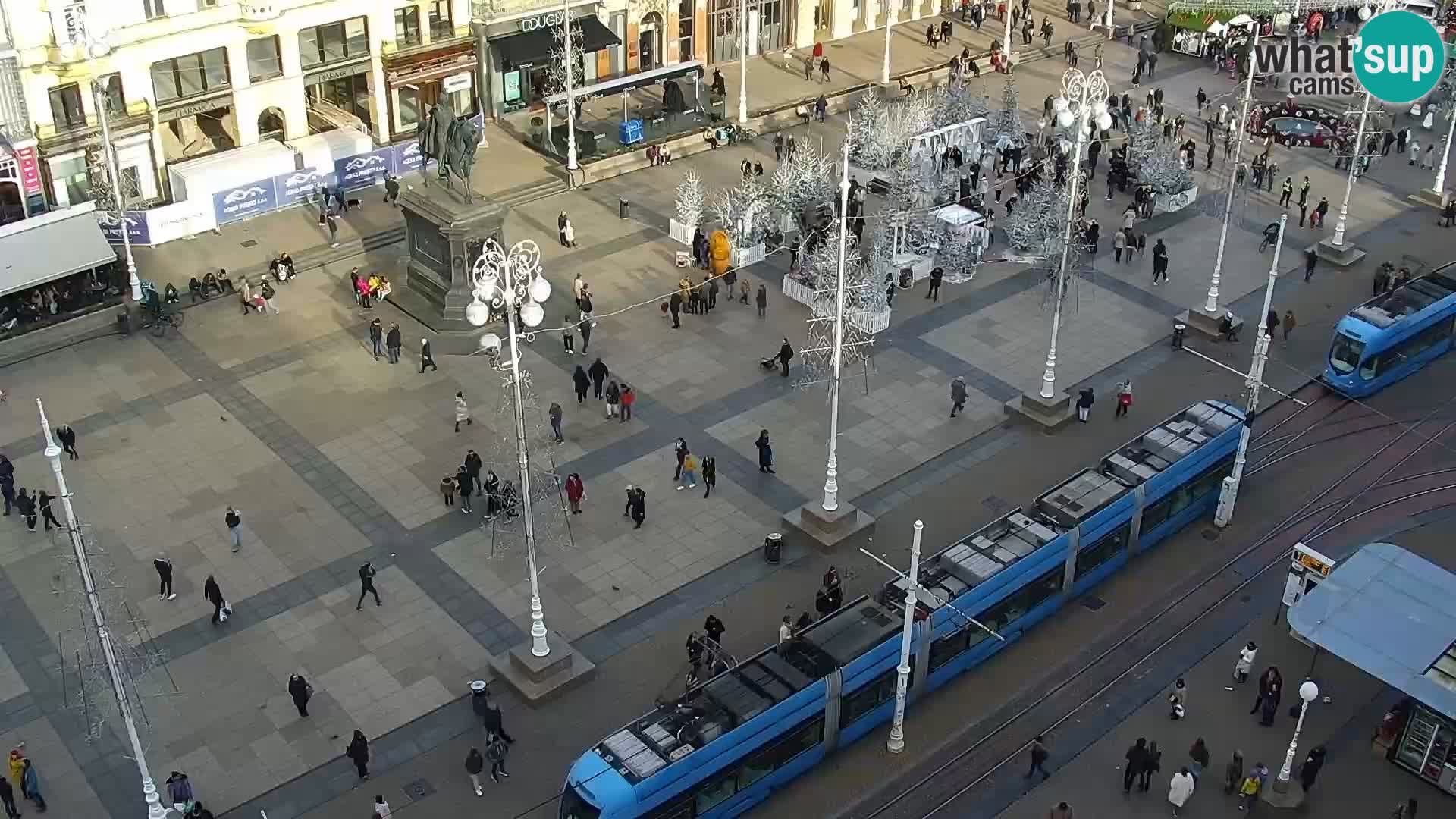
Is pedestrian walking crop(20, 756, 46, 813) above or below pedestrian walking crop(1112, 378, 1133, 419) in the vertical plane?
below

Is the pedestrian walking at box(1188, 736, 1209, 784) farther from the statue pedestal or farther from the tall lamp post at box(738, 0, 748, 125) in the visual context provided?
the tall lamp post at box(738, 0, 748, 125)

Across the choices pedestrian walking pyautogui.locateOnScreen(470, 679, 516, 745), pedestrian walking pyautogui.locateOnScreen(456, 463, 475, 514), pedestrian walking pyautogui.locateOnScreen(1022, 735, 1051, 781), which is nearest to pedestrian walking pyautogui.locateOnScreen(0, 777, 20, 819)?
pedestrian walking pyautogui.locateOnScreen(470, 679, 516, 745)

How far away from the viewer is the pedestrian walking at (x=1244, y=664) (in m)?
36.1

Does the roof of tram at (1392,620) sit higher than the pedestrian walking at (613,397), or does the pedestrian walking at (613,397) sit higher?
the roof of tram at (1392,620)

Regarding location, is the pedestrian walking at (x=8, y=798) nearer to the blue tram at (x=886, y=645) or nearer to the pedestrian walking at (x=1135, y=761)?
the blue tram at (x=886, y=645)

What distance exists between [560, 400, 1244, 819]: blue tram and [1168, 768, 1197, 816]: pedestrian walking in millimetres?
5688

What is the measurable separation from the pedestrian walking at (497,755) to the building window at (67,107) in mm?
32420

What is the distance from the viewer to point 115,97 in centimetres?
5528

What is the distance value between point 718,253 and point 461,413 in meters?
13.0

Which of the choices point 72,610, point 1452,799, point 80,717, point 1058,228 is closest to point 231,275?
point 72,610

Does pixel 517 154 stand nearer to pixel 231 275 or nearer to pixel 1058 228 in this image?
pixel 231 275

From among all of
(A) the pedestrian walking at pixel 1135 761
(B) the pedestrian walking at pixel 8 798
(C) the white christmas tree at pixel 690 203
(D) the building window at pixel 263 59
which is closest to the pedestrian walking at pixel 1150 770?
(A) the pedestrian walking at pixel 1135 761

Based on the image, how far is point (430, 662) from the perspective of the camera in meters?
36.9

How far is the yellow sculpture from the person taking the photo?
178 feet
